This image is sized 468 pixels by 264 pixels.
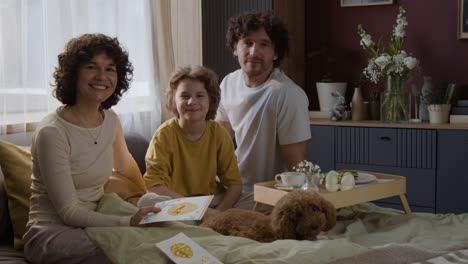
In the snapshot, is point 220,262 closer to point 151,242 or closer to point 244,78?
point 151,242

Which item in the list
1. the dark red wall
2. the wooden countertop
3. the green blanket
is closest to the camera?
the green blanket

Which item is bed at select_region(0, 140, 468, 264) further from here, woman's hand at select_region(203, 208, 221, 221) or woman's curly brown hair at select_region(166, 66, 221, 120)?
woman's curly brown hair at select_region(166, 66, 221, 120)

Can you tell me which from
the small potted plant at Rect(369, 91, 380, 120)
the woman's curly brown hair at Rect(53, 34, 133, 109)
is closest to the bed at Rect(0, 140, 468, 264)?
the woman's curly brown hair at Rect(53, 34, 133, 109)

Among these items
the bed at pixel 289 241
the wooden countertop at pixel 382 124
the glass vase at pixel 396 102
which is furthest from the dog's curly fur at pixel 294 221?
the glass vase at pixel 396 102

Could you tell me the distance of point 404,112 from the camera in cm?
391

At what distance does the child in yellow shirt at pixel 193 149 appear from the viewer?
2504mm

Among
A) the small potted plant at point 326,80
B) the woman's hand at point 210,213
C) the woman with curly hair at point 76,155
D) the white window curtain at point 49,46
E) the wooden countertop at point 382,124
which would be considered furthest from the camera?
the small potted plant at point 326,80

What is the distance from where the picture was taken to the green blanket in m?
1.77

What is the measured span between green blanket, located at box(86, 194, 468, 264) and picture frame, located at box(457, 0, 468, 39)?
214cm

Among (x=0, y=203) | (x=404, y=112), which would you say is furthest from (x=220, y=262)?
(x=404, y=112)

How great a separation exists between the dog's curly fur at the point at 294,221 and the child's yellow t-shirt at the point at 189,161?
539mm

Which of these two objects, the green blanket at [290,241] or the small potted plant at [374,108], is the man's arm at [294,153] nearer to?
the green blanket at [290,241]

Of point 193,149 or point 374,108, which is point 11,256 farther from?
point 374,108

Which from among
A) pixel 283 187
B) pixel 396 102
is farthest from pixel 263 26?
pixel 396 102
